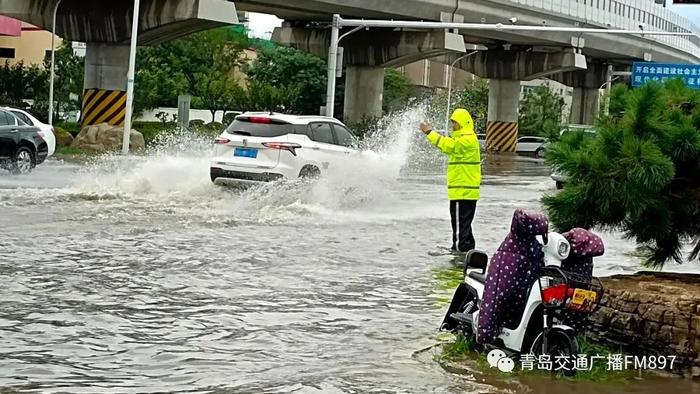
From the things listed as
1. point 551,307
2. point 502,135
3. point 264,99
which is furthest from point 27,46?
point 551,307

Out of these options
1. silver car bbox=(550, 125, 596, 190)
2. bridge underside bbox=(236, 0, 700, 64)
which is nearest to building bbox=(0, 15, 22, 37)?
bridge underside bbox=(236, 0, 700, 64)

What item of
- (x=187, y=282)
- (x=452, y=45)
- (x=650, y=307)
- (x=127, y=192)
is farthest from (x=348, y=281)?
(x=452, y=45)

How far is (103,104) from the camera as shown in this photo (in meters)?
38.3

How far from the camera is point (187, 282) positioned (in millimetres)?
10469

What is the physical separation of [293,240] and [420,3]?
30534 millimetres

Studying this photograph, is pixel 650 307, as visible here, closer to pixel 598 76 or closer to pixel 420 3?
pixel 420 3

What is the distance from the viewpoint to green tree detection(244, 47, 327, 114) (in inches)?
2729

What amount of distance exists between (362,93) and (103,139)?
17.8 metres

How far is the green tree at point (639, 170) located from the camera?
7430 millimetres

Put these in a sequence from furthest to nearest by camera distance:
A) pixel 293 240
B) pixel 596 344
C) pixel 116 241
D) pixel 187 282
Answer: pixel 293 240 < pixel 116 241 < pixel 187 282 < pixel 596 344

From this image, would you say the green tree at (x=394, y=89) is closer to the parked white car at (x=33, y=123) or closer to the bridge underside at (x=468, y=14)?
the bridge underside at (x=468, y=14)

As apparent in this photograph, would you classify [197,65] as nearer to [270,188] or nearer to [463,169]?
[270,188]

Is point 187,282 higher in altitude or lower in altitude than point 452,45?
lower

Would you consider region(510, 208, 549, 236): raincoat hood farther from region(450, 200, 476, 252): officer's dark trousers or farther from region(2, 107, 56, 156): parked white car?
region(2, 107, 56, 156): parked white car
